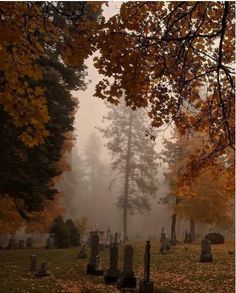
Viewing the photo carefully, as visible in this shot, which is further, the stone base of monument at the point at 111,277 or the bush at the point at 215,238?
the bush at the point at 215,238

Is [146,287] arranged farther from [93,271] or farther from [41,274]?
[41,274]

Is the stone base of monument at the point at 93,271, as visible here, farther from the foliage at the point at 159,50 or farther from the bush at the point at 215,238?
the bush at the point at 215,238

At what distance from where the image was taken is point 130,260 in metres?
11.2

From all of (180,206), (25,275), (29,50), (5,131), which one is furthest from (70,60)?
(180,206)

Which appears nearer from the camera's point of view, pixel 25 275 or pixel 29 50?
pixel 29 50

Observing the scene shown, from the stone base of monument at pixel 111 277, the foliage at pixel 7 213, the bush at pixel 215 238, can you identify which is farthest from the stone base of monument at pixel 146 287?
the bush at pixel 215 238

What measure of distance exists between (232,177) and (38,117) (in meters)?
8.03

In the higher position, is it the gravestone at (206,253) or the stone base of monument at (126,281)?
the gravestone at (206,253)

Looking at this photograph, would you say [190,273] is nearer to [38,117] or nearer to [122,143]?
[38,117]

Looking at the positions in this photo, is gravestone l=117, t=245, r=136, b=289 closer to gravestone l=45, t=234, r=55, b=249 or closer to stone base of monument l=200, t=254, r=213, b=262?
stone base of monument l=200, t=254, r=213, b=262

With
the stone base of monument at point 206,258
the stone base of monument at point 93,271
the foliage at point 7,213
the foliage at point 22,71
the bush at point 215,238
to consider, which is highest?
the foliage at point 22,71

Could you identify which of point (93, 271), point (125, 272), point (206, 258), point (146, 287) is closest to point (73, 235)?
point (206, 258)

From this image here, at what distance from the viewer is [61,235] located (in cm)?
2609

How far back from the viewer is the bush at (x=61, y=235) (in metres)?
25.9
